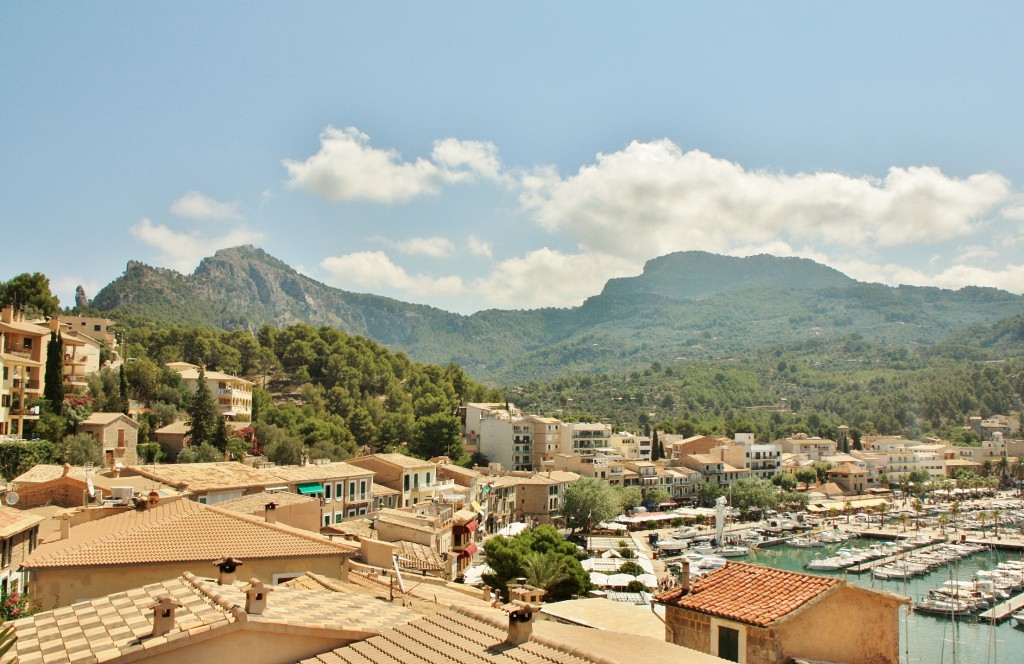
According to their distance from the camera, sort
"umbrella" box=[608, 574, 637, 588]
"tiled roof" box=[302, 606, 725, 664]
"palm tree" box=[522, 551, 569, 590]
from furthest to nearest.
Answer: "umbrella" box=[608, 574, 637, 588] → "palm tree" box=[522, 551, 569, 590] → "tiled roof" box=[302, 606, 725, 664]

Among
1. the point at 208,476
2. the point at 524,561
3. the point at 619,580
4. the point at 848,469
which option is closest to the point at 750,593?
the point at 524,561

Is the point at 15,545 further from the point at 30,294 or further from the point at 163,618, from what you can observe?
the point at 30,294

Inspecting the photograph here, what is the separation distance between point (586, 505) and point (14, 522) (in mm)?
47400

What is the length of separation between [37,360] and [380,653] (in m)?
38.3

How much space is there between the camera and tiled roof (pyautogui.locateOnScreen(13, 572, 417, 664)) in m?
7.10

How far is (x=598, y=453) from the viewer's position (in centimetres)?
7700

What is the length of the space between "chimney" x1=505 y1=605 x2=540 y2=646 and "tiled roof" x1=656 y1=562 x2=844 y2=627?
3.41 metres

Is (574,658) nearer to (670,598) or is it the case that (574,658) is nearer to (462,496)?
(670,598)

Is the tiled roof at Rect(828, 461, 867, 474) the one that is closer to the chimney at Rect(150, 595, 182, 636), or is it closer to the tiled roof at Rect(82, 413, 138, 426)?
the tiled roof at Rect(82, 413, 138, 426)

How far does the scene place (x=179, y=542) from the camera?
13.0 meters

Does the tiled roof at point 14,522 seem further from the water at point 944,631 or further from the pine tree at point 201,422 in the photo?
the pine tree at point 201,422

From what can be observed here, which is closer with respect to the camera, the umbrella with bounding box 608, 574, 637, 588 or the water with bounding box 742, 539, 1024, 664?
the water with bounding box 742, 539, 1024, 664

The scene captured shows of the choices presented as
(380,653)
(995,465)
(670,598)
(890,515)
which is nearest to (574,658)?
(380,653)

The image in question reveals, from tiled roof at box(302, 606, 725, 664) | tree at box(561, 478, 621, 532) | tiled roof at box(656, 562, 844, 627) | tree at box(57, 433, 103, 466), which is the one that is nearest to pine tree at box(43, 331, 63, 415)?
tree at box(57, 433, 103, 466)
